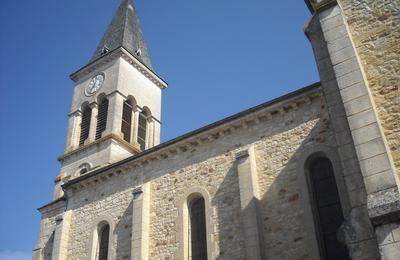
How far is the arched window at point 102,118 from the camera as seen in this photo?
2286cm

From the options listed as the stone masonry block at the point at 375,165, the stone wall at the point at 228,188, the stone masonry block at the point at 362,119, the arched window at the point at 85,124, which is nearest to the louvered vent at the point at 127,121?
the arched window at the point at 85,124

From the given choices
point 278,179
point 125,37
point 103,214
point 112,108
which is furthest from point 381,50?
point 125,37

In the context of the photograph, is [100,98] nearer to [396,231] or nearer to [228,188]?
[228,188]

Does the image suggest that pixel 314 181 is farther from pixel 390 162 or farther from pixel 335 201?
pixel 390 162

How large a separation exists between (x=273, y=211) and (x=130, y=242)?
524 centimetres

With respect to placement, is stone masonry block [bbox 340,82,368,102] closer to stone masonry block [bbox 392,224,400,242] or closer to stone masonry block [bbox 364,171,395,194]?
stone masonry block [bbox 364,171,395,194]

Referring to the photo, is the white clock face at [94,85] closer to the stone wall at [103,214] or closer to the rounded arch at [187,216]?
the stone wall at [103,214]

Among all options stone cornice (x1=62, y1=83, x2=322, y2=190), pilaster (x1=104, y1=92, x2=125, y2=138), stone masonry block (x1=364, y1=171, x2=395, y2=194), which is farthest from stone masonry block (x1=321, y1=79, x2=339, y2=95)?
pilaster (x1=104, y1=92, x2=125, y2=138)

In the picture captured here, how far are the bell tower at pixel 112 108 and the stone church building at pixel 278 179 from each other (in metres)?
0.21

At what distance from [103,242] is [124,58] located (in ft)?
41.3

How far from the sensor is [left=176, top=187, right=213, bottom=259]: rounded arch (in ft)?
41.5

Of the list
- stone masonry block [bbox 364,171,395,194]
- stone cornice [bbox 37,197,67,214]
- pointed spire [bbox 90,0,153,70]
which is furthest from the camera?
pointed spire [bbox 90,0,153,70]

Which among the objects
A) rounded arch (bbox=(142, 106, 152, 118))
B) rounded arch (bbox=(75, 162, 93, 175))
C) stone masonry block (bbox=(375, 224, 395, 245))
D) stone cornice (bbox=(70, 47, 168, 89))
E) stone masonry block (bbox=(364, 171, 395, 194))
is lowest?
stone masonry block (bbox=(375, 224, 395, 245))

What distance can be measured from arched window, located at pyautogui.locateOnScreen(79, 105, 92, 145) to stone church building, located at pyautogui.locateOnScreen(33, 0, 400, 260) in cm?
149
